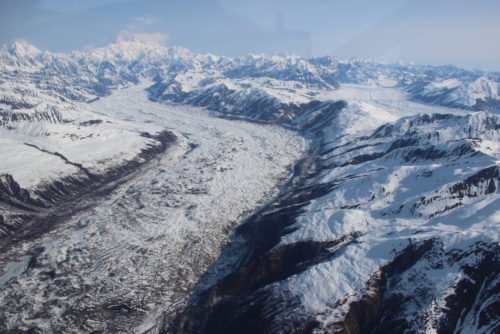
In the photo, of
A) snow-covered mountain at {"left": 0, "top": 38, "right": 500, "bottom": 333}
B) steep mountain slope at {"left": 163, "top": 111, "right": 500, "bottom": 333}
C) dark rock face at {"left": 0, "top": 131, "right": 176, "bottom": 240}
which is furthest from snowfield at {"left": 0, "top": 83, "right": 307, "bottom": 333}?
dark rock face at {"left": 0, "top": 131, "right": 176, "bottom": 240}

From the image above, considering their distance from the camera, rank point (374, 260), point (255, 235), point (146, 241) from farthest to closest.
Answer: point (255, 235)
point (146, 241)
point (374, 260)

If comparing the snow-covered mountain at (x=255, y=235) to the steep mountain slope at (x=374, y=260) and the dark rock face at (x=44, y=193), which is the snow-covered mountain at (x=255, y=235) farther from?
the dark rock face at (x=44, y=193)

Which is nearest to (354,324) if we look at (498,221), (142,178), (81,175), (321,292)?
(321,292)

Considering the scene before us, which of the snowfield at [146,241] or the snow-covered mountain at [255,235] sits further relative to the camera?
the snowfield at [146,241]

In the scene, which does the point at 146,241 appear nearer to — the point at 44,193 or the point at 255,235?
the point at 255,235

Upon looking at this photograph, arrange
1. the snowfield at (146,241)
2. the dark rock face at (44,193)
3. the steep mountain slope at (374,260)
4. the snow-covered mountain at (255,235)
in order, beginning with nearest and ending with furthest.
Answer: the steep mountain slope at (374,260) → the snow-covered mountain at (255,235) → the snowfield at (146,241) → the dark rock face at (44,193)

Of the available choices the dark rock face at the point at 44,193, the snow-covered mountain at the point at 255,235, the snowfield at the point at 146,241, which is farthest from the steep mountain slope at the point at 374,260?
the dark rock face at the point at 44,193

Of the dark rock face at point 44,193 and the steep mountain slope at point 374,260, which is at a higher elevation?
the dark rock face at point 44,193

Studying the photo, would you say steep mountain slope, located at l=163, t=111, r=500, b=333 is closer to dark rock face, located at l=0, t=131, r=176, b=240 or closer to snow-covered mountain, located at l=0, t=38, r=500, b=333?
snow-covered mountain, located at l=0, t=38, r=500, b=333

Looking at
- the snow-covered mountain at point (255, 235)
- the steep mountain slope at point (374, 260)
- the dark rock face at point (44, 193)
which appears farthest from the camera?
the dark rock face at point (44, 193)

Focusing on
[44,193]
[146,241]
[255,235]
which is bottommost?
[255,235]

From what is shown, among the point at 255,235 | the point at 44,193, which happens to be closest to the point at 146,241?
the point at 255,235
